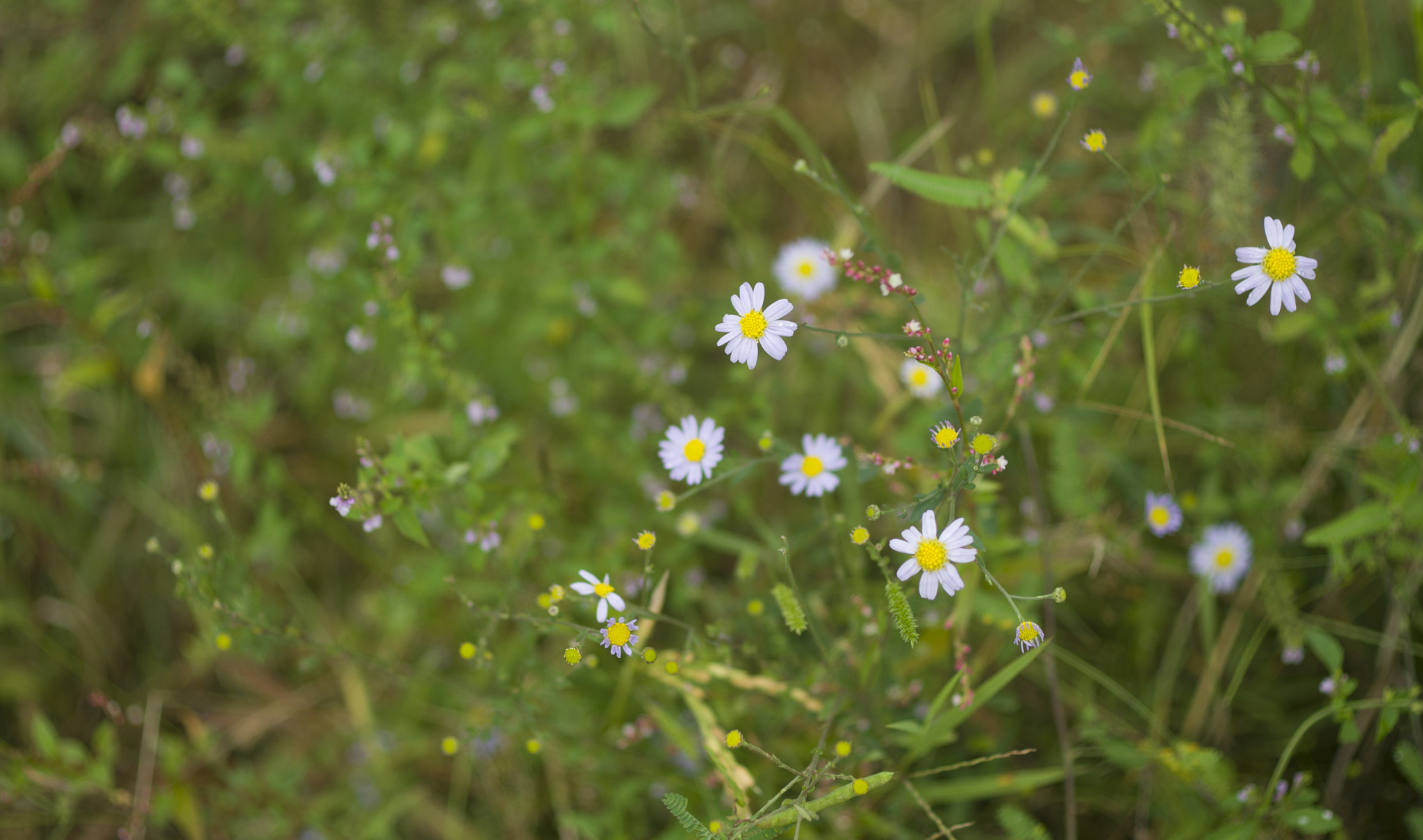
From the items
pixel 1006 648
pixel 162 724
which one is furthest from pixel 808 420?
pixel 162 724

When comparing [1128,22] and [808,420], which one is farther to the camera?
[808,420]

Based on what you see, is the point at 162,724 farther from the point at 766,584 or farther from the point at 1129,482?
the point at 1129,482

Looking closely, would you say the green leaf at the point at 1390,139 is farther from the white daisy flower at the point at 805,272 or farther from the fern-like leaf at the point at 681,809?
the fern-like leaf at the point at 681,809

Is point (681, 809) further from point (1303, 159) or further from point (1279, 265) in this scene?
point (1303, 159)

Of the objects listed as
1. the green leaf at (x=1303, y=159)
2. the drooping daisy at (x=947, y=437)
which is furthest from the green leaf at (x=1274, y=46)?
the drooping daisy at (x=947, y=437)

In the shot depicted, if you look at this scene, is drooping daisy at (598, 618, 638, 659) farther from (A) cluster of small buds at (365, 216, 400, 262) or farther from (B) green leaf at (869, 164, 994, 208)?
(B) green leaf at (869, 164, 994, 208)

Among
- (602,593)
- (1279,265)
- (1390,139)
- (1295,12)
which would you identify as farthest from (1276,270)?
(602,593)

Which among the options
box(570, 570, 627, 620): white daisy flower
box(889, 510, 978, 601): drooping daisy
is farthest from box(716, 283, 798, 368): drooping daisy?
box(570, 570, 627, 620): white daisy flower
